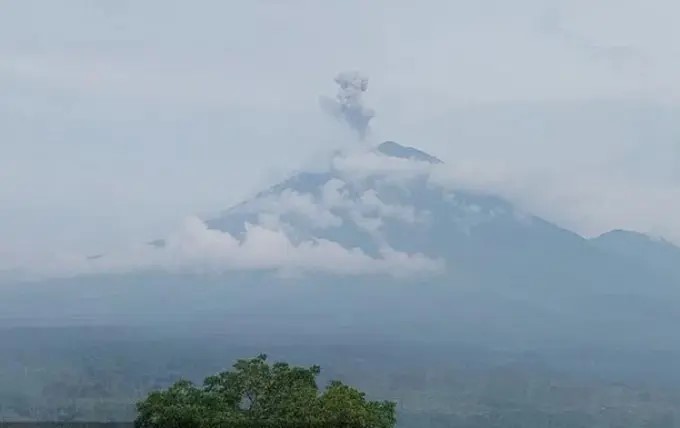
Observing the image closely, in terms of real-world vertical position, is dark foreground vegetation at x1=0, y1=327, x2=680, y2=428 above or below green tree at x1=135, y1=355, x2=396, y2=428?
above

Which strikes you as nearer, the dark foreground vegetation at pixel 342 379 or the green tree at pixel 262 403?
the green tree at pixel 262 403

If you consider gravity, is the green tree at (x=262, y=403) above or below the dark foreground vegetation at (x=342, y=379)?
below

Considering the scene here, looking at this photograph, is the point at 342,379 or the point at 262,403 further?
the point at 342,379

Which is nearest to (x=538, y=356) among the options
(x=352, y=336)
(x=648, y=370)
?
(x=648, y=370)

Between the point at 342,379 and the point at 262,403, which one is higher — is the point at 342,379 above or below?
above
